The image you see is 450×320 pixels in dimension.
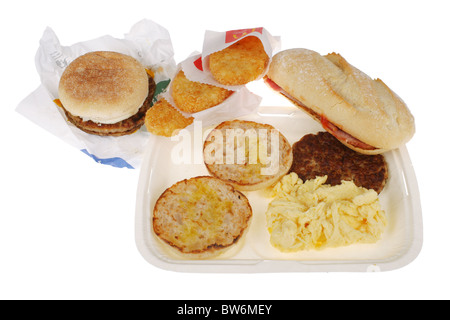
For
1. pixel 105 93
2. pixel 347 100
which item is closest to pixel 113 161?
pixel 105 93

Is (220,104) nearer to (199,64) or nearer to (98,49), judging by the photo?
(199,64)

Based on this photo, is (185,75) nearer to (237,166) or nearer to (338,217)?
(237,166)

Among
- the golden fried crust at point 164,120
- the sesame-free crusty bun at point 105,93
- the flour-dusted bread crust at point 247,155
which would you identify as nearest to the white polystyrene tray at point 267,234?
the golden fried crust at point 164,120

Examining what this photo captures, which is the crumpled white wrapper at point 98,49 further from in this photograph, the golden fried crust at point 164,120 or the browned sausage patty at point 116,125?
the golden fried crust at point 164,120

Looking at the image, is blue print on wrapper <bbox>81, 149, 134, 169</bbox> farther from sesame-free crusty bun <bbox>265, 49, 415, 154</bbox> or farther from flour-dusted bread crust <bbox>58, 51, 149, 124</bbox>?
sesame-free crusty bun <bbox>265, 49, 415, 154</bbox>

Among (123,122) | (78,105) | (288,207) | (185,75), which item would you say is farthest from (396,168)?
(78,105)
